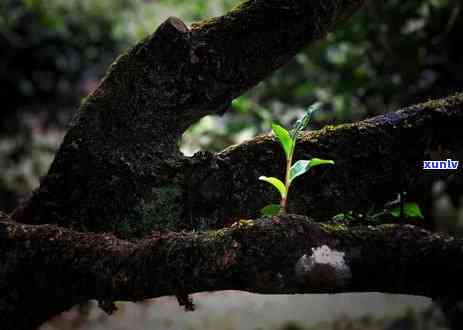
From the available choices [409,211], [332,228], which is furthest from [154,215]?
[409,211]

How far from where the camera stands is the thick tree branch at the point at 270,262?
1279 millimetres

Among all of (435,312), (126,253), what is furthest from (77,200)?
(435,312)

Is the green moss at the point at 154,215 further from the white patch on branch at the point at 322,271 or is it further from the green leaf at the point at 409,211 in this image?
the green leaf at the point at 409,211

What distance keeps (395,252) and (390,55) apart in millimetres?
3340

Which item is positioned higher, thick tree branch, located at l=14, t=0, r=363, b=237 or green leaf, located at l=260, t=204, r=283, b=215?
thick tree branch, located at l=14, t=0, r=363, b=237

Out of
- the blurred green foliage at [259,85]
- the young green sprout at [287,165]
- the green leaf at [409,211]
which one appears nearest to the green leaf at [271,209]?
the young green sprout at [287,165]

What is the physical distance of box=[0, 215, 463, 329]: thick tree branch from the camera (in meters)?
1.28

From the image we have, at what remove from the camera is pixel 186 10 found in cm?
606

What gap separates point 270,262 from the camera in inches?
51.1

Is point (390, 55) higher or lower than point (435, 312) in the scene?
higher

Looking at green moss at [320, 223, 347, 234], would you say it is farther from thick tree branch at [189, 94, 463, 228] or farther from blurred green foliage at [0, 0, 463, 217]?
blurred green foliage at [0, 0, 463, 217]

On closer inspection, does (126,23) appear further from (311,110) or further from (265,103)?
(311,110)

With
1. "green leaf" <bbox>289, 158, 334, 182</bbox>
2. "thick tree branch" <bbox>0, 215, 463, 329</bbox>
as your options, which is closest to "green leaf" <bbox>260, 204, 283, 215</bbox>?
"green leaf" <bbox>289, 158, 334, 182</bbox>

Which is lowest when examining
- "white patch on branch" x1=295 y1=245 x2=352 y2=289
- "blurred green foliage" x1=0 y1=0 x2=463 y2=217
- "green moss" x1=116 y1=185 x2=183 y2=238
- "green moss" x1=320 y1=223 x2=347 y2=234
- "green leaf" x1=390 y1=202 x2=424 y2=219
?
"white patch on branch" x1=295 y1=245 x2=352 y2=289
